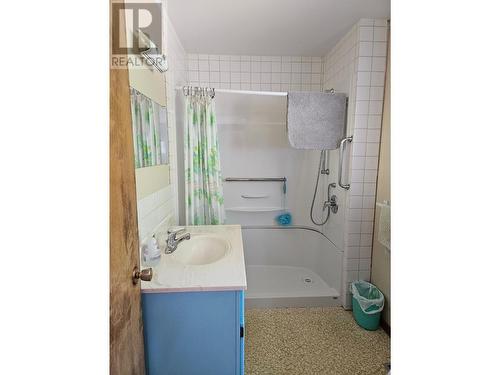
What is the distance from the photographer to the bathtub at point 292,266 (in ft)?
6.96

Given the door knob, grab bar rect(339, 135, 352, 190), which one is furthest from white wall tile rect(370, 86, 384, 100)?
the door knob

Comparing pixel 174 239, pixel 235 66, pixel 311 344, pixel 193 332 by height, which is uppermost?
pixel 235 66

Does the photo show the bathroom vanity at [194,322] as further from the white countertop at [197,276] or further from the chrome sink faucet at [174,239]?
the chrome sink faucet at [174,239]

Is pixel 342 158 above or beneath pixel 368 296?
above

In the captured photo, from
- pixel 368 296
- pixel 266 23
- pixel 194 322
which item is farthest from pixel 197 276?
pixel 266 23

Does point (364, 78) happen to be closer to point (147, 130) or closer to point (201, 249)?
point (147, 130)

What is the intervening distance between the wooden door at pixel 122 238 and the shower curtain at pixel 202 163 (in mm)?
1032

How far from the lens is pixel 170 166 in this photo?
181cm

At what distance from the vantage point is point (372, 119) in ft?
6.26

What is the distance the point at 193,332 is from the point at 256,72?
2.39 meters

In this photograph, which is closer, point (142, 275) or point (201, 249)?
point (142, 275)

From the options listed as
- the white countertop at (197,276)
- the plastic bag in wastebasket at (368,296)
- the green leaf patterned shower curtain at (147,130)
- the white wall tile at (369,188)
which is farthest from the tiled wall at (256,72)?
the plastic bag in wastebasket at (368,296)
